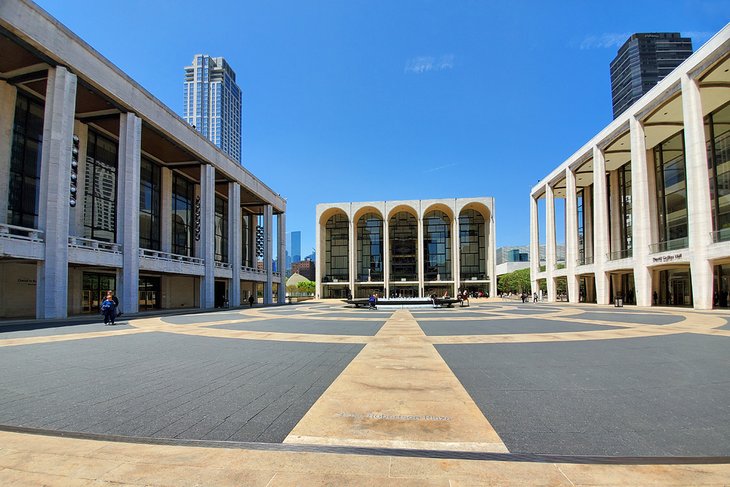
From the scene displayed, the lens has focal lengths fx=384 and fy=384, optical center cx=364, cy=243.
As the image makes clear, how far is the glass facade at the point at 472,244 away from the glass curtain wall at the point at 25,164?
71.5 metres

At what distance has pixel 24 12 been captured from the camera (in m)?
20.2

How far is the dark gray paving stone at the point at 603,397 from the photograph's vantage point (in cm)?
A: 412

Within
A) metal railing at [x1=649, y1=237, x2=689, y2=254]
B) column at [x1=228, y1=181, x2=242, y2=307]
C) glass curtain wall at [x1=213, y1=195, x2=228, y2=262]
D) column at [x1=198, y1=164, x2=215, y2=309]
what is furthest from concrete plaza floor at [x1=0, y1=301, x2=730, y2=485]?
glass curtain wall at [x1=213, y1=195, x2=228, y2=262]

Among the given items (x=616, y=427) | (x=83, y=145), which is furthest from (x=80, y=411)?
(x=83, y=145)

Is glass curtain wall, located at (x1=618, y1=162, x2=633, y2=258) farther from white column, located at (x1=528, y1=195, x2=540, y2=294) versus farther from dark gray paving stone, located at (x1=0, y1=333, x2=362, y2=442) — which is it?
dark gray paving stone, located at (x1=0, y1=333, x2=362, y2=442)

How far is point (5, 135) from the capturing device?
2403cm

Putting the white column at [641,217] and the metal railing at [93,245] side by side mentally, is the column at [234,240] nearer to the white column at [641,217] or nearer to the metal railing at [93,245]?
the metal railing at [93,245]

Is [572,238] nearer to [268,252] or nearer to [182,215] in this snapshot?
[268,252]

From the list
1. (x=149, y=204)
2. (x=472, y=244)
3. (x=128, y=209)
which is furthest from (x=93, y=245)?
(x=472, y=244)

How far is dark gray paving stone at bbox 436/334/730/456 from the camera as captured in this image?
162 inches

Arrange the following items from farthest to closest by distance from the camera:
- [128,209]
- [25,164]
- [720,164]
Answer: [720,164] < [128,209] < [25,164]

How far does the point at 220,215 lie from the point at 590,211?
53.2 metres

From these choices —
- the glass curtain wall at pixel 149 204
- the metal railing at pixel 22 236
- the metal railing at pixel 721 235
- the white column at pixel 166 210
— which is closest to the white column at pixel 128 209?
the metal railing at pixel 22 236

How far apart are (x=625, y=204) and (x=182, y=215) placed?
5340cm
